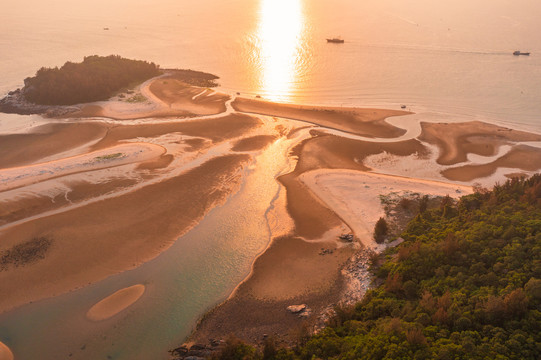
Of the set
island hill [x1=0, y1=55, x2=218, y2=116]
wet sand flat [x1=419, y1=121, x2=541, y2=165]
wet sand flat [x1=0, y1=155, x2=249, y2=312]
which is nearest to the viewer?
wet sand flat [x1=0, y1=155, x2=249, y2=312]

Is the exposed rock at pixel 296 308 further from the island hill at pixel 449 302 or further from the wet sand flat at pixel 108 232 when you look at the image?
the wet sand flat at pixel 108 232

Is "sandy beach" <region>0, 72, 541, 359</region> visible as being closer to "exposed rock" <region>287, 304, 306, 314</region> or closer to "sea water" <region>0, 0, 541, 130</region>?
"exposed rock" <region>287, 304, 306, 314</region>

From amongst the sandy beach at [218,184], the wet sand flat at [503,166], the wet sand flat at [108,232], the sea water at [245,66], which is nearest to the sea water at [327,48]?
the sea water at [245,66]

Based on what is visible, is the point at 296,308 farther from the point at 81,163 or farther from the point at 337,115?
the point at 337,115

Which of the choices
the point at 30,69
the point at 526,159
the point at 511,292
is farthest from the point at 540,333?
the point at 30,69


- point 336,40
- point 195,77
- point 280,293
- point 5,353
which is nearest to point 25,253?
point 5,353

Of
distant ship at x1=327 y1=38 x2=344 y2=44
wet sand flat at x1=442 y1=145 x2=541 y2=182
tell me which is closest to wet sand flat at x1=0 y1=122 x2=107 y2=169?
wet sand flat at x1=442 y1=145 x2=541 y2=182

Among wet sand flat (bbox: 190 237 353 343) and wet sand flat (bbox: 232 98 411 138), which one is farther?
wet sand flat (bbox: 232 98 411 138)
